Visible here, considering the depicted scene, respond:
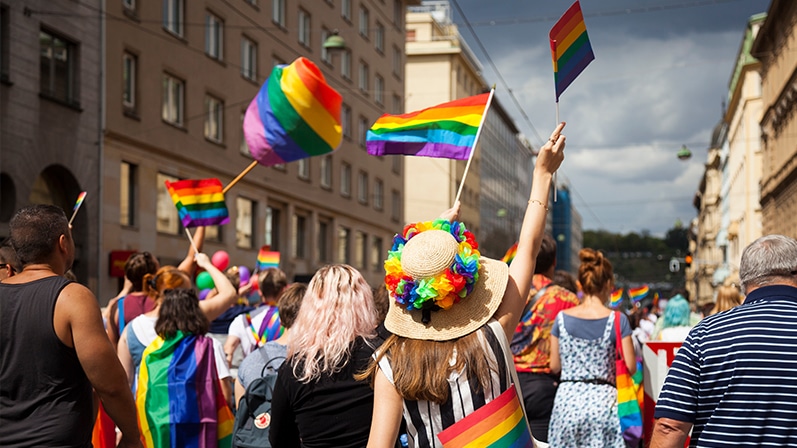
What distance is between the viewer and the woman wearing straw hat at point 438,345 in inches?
136

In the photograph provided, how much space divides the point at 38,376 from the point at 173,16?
2385cm

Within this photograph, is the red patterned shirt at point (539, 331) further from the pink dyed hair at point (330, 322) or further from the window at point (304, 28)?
the window at point (304, 28)

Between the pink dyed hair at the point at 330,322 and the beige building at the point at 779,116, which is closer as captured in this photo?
the pink dyed hair at the point at 330,322

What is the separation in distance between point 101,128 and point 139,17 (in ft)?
11.4

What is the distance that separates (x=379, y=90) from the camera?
46781 millimetres

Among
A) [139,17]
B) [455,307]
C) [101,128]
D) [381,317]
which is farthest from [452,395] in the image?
[139,17]

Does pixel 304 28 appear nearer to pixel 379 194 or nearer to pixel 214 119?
pixel 214 119

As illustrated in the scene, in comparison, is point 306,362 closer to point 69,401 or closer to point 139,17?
point 69,401

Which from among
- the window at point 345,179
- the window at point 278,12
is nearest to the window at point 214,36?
the window at point 278,12

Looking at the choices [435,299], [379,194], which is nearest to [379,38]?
[379,194]

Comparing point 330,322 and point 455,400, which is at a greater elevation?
point 330,322

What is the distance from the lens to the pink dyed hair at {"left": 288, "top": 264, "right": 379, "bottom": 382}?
14.8 feet

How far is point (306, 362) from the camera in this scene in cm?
448

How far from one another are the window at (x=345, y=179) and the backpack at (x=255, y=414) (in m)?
36.6
